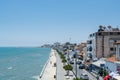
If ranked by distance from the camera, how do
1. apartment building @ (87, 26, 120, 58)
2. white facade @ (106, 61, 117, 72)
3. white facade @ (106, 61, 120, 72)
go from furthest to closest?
apartment building @ (87, 26, 120, 58) < white facade @ (106, 61, 117, 72) < white facade @ (106, 61, 120, 72)

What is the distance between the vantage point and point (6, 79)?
2643 inches

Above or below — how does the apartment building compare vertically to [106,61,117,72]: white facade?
above

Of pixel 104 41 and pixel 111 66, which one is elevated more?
pixel 104 41

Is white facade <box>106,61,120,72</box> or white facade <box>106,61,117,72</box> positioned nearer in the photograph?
white facade <box>106,61,120,72</box>

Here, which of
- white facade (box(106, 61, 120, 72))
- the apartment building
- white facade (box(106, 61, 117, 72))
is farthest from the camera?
the apartment building

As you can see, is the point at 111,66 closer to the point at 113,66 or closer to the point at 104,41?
the point at 113,66

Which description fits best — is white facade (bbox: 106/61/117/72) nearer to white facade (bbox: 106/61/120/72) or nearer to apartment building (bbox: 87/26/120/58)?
white facade (bbox: 106/61/120/72)

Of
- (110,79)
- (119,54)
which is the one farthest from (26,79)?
(110,79)

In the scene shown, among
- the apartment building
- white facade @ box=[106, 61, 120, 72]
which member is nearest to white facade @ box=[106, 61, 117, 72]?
white facade @ box=[106, 61, 120, 72]

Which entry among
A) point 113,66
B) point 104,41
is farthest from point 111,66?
point 104,41

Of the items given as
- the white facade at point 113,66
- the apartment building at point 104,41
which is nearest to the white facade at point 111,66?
the white facade at point 113,66

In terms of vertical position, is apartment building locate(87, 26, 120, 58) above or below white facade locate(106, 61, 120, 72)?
above

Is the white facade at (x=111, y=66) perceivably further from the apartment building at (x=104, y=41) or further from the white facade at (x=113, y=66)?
the apartment building at (x=104, y=41)

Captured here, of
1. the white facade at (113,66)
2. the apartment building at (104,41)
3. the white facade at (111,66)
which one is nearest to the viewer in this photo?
the white facade at (113,66)
